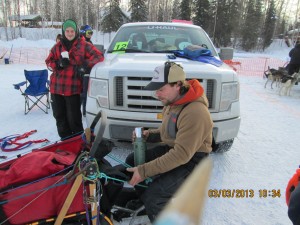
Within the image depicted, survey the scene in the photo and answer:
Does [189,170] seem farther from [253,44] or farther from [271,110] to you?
[253,44]

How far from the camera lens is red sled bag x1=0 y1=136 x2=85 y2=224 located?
5.70 feet

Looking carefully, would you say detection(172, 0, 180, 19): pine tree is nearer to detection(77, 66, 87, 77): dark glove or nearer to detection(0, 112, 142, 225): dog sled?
detection(77, 66, 87, 77): dark glove

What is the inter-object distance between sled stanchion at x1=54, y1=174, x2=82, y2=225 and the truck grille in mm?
1572

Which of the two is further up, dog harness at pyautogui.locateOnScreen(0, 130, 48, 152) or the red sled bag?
the red sled bag

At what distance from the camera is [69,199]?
69.9 inches

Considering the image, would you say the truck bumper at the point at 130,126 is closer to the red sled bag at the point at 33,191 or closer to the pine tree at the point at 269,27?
the red sled bag at the point at 33,191

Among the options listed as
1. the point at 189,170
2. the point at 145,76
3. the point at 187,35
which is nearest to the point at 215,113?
the point at 145,76

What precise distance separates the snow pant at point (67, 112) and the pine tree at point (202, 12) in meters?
38.6

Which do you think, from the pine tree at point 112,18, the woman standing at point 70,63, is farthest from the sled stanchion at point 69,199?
the pine tree at point 112,18

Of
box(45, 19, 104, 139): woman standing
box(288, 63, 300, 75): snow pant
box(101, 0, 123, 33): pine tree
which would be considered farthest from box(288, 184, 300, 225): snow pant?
box(101, 0, 123, 33): pine tree

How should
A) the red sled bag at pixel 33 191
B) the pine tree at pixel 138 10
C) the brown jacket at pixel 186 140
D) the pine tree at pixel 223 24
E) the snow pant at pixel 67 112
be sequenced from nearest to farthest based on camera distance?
the red sled bag at pixel 33 191 → the brown jacket at pixel 186 140 → the snow pant at pixel 67 112 → the pine tree at pixel 138 10 → the pine tree at pixel 223 24

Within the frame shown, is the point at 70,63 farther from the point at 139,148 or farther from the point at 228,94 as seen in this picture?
the point at 228,94

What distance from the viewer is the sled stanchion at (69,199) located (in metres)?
1.76

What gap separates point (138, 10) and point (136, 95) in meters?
38.9
